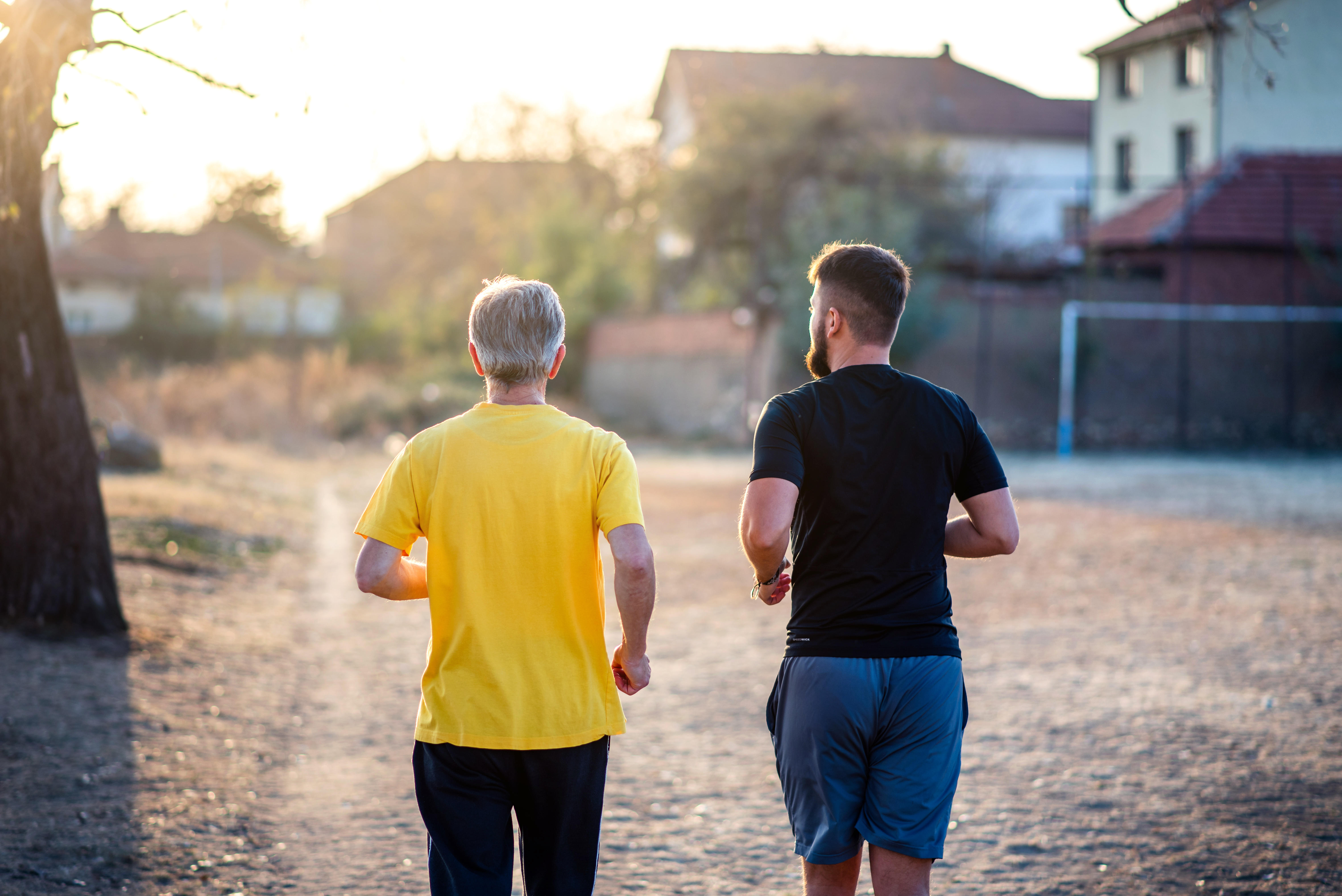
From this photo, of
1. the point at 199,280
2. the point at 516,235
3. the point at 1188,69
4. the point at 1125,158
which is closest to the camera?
the point at 1188,69

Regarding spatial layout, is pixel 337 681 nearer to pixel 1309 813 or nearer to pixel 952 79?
pixel 1309 813

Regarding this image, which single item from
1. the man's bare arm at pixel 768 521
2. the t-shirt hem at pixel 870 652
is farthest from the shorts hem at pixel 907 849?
the man's bare arm at pixel 768 521

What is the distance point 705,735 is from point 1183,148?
33840 mm

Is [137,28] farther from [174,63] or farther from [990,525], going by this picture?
[990,525]

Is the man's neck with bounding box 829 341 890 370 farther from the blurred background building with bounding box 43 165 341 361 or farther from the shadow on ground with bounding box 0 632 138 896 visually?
the blurred background building with bounding box 43 165 341 361

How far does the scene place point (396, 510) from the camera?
2615mm

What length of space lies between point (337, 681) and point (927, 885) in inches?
183

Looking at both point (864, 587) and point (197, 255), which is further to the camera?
point (197, 255)

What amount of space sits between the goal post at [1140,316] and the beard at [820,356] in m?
20.1

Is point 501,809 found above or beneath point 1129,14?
beneath

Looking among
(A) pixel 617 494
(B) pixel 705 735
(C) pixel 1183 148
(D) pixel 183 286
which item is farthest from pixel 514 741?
(D) pixel 183 286

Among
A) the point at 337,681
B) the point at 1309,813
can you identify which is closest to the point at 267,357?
the point at 337,681

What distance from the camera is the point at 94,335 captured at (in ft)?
62.4

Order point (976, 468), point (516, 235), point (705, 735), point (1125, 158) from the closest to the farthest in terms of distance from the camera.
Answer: point (976, 468)
point (705, 735)
point (1125, 158)
point (516, 235)
